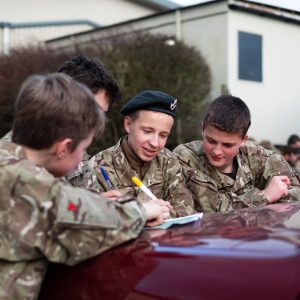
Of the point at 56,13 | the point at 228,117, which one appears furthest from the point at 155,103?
the point at 56,13

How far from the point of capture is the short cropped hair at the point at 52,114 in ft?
5.07

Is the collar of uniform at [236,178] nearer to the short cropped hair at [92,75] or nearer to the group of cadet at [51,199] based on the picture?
the short cropped hair at [92,75]

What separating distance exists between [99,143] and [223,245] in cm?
1071

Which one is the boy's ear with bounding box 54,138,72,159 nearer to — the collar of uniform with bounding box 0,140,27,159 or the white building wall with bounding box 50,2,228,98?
the collar of uniform with bounding box 0,140,27,159

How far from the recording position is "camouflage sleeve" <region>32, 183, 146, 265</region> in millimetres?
1412

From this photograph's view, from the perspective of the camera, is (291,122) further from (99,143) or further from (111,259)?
(111,259)

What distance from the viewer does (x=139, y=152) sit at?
9.05ft

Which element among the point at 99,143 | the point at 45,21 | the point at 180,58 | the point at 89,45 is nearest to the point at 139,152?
the point at 99,143

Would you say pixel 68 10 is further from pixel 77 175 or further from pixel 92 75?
pixel 77 175

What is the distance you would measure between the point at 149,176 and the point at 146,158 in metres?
0.10

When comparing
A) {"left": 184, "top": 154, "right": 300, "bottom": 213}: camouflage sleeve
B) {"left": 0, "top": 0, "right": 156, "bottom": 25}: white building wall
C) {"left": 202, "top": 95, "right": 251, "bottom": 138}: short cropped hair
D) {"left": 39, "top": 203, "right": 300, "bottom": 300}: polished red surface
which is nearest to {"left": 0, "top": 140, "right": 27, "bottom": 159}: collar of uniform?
{"left": 39, "top": 203, "right": 300, "bottom": 300}: polished red surface

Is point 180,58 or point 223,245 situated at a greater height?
point 180,58

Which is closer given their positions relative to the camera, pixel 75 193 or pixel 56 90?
pixel 75 193

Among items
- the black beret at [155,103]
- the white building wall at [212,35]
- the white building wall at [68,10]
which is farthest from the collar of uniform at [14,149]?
the white building wall at [68,10]
